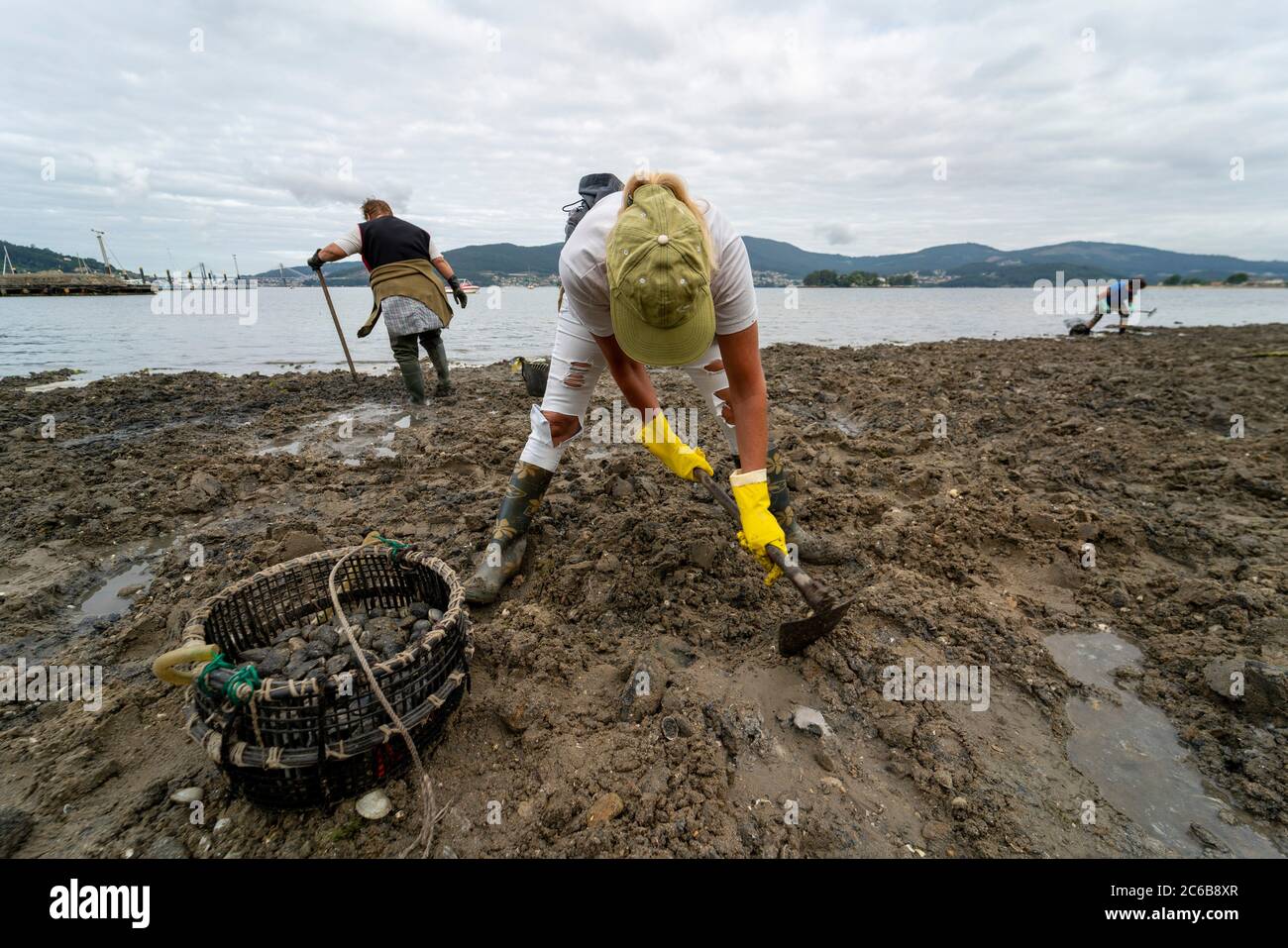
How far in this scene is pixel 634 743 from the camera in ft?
6.13

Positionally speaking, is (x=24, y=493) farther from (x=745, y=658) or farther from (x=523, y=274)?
(x=523, y=274)

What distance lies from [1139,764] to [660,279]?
88.3 inches

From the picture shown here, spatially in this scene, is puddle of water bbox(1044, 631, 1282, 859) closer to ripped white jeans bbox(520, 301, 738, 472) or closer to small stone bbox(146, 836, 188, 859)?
ripped white jeans bbox(520, 301, 738, 472)

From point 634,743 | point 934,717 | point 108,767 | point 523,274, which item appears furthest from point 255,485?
point 523,274

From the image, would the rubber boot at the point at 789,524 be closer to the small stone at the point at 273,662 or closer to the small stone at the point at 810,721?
the small stone at the point at 810,721

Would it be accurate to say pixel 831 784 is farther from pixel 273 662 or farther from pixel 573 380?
pixel 573 380

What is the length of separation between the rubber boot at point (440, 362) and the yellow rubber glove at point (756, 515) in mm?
4955

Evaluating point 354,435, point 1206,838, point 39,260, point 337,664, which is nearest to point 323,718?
point 337,664

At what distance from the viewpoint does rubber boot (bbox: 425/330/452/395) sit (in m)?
6.45

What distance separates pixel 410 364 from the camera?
626cm

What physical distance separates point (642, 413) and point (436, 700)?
166 cm

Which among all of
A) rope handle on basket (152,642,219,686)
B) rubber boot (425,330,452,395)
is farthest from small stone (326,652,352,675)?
rubber boot (425,330,452,395)

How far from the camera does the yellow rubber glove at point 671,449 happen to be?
2.79 metres

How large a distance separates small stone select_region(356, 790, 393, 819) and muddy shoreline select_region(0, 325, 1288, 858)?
4 cm
